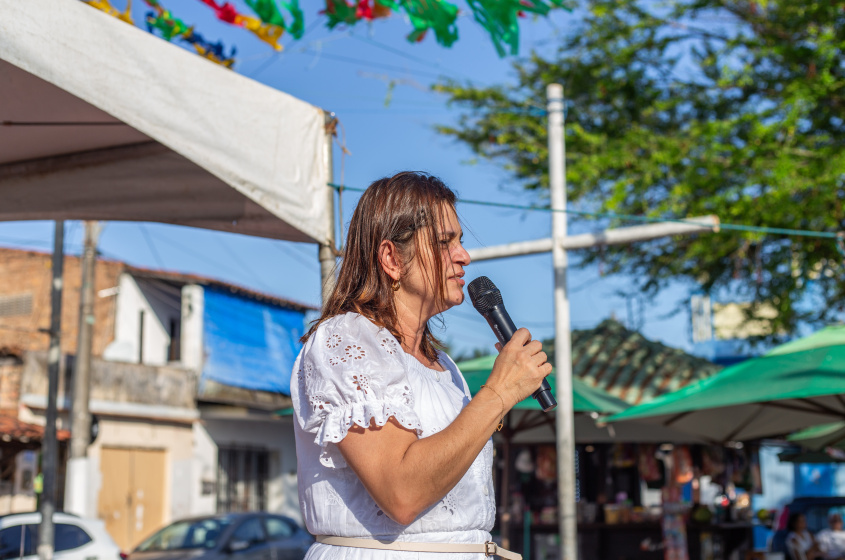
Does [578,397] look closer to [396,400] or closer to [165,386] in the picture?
[396,400]

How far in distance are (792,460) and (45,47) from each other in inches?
608

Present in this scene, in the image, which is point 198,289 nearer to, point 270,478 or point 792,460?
point 270,478

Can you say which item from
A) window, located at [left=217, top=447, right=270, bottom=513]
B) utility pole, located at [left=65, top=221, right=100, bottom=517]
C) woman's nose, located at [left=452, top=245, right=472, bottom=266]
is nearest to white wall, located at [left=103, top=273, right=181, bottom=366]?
window, located at [left=217, top=447, right=270, bottom=513]

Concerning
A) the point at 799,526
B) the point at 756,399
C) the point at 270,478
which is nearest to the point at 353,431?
the point at 756,399

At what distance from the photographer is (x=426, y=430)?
70.3 inches

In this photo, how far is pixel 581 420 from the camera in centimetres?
1127

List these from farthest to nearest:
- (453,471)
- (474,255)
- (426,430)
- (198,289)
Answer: (198,289)
(474,255)
(426,430)
(453,471)

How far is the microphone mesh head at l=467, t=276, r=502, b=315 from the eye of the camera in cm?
223

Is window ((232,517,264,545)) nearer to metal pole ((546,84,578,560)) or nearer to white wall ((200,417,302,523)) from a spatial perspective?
metal pole ((546,84,578,560))

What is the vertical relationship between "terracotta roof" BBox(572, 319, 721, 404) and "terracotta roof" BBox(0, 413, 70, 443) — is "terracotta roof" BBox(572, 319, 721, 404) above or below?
above

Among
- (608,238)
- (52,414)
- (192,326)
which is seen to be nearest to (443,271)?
(608,238)

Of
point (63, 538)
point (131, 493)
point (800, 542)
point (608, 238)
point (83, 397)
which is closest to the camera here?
point (608, 238)

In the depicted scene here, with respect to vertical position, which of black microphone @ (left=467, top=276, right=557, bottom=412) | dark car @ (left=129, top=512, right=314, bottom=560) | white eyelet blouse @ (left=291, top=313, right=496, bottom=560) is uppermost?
black microphone @ (left=467, top=276, right=557, bottom=412)

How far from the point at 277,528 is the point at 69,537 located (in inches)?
153
